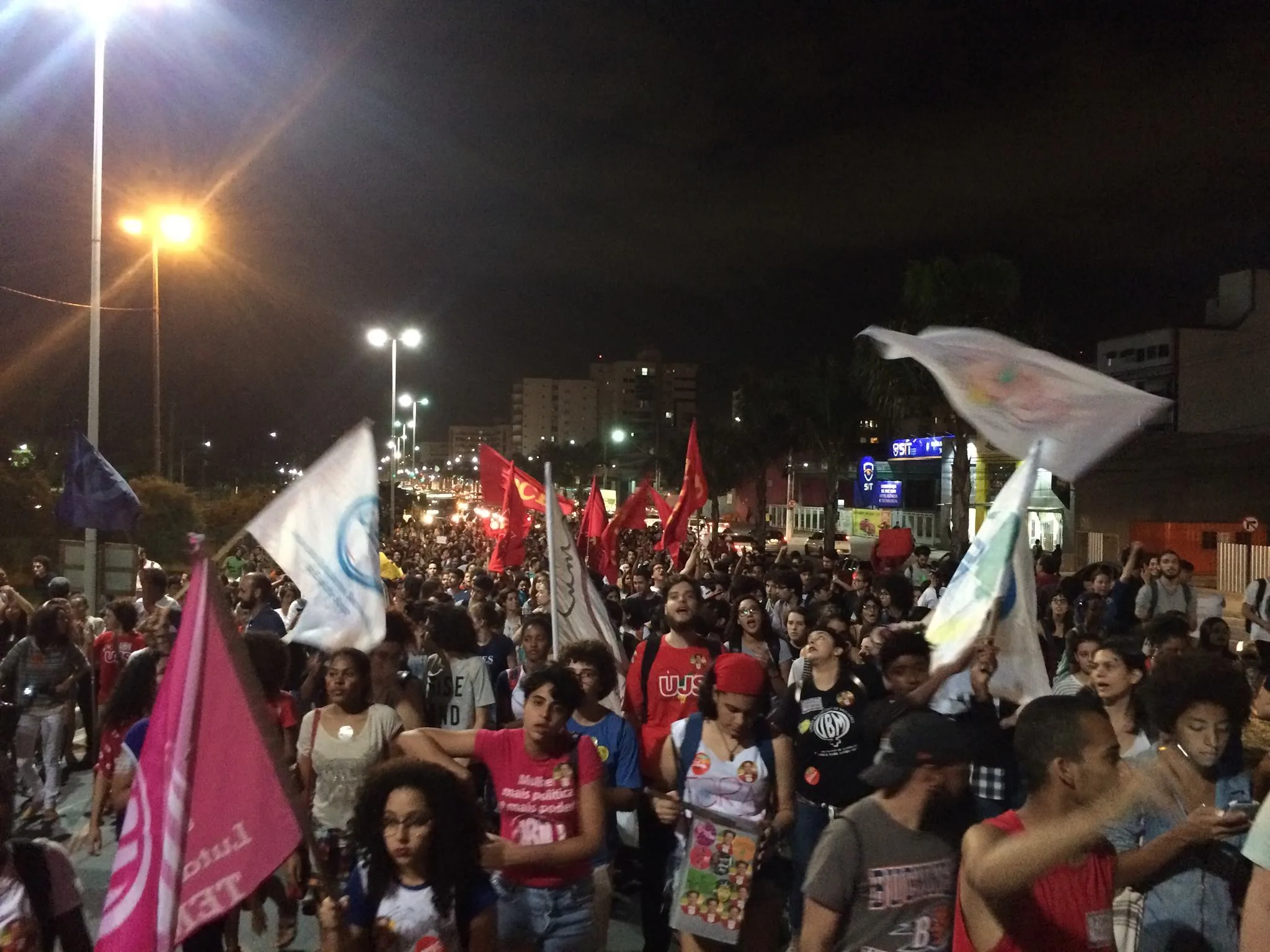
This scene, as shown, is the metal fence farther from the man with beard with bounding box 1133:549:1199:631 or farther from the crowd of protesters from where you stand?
the crowd of protesters

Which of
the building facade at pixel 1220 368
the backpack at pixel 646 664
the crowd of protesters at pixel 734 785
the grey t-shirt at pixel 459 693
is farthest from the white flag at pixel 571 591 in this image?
the building facade at pixel 1220 368

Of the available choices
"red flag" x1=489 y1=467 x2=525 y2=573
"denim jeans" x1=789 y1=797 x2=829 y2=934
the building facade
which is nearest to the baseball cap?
"denim jeans" x1=789 y1=797 x2=829 y2=934

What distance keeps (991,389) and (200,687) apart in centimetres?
389

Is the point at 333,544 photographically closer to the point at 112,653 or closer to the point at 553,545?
the point at 553,545

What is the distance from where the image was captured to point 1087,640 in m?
5.76

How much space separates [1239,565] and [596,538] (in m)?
18.3

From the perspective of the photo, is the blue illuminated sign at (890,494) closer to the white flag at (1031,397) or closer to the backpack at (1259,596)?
the backpack at (1259,596)

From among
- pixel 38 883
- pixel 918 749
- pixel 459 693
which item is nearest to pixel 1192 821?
pixel 918 749

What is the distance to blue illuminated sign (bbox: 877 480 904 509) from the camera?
53906mm

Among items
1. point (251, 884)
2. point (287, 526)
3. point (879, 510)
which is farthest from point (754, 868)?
point (879, 510)

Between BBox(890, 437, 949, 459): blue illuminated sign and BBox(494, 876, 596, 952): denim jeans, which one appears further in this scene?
BBox(890, 437, 949, 459): blue illuminated sign

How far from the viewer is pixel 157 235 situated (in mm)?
17531

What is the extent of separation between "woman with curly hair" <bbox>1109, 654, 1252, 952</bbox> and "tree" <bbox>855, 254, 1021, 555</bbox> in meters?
22.0

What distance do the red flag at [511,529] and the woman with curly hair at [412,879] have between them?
1069 cm
